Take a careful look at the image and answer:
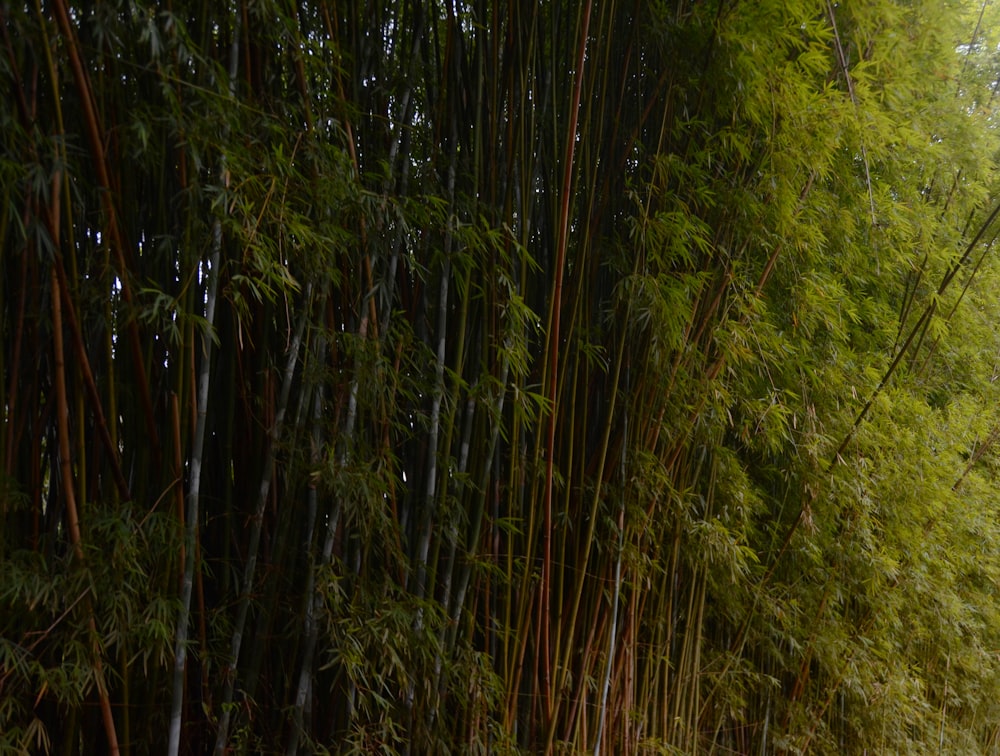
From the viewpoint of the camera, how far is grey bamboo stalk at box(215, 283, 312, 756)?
197 centimetres

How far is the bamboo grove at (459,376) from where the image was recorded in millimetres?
1755

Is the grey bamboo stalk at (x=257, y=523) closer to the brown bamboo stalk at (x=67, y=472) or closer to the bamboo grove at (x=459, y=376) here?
the bamboo grove at (x=459, y=376)

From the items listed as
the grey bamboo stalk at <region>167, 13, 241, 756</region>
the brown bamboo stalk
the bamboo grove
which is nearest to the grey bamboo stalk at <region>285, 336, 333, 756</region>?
the bamboo grove

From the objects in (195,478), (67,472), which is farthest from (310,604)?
(67,472)

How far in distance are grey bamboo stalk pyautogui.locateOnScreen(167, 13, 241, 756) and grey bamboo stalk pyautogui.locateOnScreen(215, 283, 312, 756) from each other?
10 cm

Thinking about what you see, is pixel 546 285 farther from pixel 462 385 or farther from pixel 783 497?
pixel 783 497

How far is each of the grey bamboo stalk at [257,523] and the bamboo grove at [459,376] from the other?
1 centimetres

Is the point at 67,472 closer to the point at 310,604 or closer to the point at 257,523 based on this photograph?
the point at 257,523

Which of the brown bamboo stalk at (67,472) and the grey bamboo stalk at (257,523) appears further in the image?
the grey bamboo stalk at (257,523)

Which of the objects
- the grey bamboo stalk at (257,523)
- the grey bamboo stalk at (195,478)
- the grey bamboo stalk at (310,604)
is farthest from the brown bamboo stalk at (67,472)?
the grey bamboo stalk at (310,604)

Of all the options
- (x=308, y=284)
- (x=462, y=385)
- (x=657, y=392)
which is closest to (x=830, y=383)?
(x=657, y=392)

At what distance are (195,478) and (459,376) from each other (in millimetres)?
751

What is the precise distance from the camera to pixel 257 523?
6.59 ft

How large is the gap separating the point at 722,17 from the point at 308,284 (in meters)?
1.68
